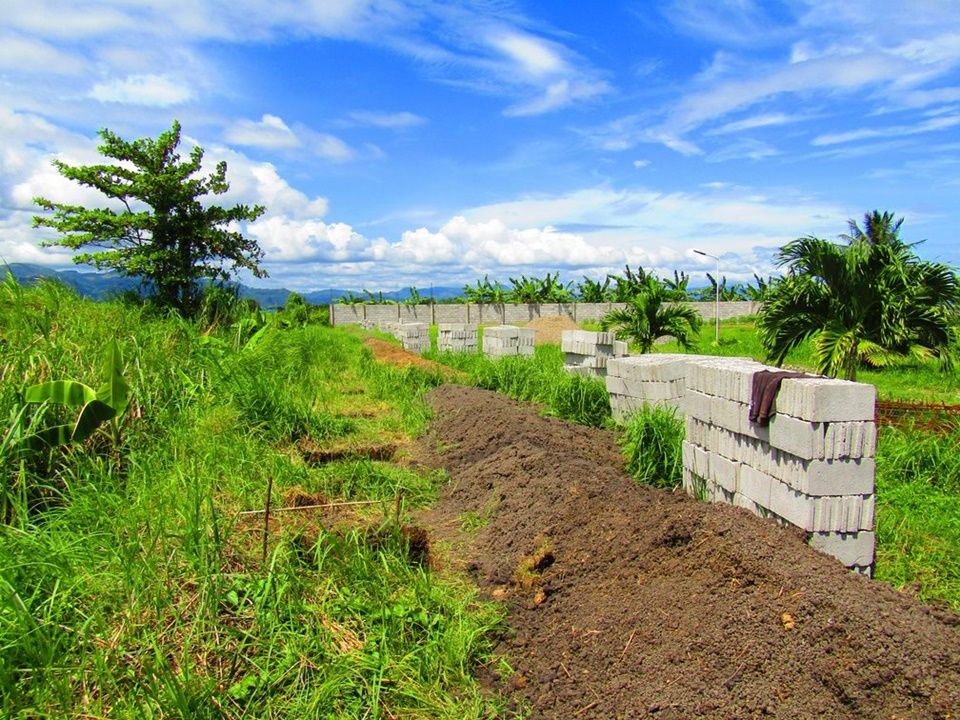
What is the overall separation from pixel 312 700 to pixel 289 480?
2.48m

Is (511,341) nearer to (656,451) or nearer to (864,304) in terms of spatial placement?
(864,304)

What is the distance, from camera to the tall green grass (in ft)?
8.80

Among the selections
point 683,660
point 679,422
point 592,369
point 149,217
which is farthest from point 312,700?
point 149,217

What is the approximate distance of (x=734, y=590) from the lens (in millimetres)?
3193

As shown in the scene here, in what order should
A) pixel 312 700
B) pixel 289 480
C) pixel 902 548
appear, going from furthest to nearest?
1. pixel 289 480
2. pixel 902 548
3. pixel 312 700

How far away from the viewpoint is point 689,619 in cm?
306

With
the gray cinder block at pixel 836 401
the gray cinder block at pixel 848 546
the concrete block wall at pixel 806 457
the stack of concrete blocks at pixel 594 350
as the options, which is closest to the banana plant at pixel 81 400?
the concrete block wall at pixel 806 457

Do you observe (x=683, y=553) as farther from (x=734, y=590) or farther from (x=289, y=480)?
(x=289, y=480)

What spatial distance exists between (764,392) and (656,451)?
1700 millimetres

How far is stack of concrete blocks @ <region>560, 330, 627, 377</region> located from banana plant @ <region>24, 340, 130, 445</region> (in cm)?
614

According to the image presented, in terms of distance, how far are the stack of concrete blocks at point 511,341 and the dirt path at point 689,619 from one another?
351 inches

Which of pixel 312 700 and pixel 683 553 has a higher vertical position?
pixel 683 553

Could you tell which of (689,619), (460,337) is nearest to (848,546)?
(689,619)

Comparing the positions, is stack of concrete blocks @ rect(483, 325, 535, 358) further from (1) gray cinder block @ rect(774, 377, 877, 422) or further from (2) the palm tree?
(1) gray cinder block @ rect(774, 377, 877, 422)
